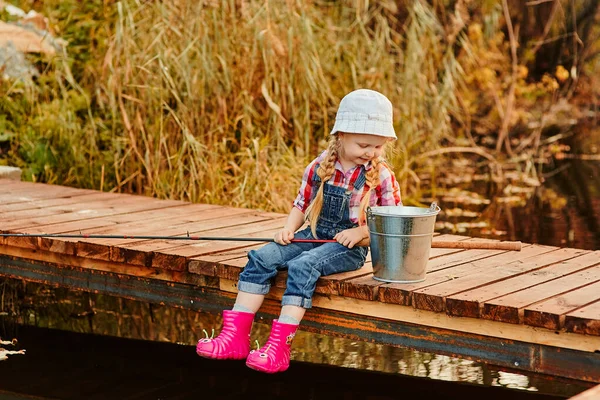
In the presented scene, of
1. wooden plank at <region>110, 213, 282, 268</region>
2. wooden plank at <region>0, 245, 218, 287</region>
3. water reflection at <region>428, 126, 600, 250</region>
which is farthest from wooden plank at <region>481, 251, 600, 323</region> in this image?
water reflection at <region>428, 126, 600, 250</region>

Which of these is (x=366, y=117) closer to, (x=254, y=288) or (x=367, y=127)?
(x=367, y=127)

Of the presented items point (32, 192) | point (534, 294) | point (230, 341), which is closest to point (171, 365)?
point (230, 341)

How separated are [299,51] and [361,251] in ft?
10.2

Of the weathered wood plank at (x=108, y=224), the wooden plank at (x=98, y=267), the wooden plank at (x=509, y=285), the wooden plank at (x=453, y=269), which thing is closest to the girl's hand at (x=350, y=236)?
the wooden plank at (x=453, y=269)

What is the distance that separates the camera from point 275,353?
370 centimetres

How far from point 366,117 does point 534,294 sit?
2.99 ft

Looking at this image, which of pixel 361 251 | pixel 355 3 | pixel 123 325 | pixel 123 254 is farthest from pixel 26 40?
pixel 361 251

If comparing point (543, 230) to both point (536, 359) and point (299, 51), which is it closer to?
point (299, 51)

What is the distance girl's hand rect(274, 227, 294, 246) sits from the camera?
3.99 meters

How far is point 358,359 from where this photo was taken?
4.91 m

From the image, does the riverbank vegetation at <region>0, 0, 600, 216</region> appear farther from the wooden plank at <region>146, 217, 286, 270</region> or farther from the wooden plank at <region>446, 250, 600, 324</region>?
the wooden plank at <region>446, 250, 600, 324</region>

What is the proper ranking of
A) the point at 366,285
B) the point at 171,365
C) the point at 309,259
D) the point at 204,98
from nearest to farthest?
the point at 366,285 → the point at 309,259 → the point at 171,365 → the point at 204,98

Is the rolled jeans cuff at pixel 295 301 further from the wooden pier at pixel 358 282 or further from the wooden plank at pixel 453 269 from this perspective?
the wooden plank at pixel 453 269

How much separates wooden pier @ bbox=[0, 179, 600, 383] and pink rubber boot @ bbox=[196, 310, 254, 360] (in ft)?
0.71
